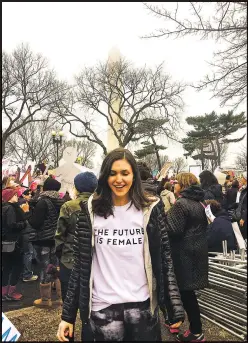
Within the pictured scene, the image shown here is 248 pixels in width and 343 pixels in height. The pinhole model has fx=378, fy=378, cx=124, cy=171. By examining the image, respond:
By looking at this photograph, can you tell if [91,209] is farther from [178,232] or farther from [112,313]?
[178,232]

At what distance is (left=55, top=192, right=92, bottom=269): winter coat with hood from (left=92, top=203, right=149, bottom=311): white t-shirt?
1662 mm

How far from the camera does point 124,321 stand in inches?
81.9

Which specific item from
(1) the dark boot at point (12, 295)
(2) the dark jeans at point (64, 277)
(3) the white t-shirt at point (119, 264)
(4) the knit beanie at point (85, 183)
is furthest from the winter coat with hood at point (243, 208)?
(1) the dark boot at point (12, 295)

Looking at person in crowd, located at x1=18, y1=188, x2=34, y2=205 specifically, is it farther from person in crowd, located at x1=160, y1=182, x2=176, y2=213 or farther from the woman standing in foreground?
the woman standing in foreground

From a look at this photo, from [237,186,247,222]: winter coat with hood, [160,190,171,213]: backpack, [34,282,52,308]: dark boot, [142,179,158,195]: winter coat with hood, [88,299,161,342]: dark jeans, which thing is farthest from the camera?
[160,190,171,213]: backpack

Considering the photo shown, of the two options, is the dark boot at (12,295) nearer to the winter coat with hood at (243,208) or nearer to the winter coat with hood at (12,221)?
the winter coat with hood at (12,221)

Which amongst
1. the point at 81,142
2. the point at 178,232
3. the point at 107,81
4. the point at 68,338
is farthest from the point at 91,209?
the point at 81,142

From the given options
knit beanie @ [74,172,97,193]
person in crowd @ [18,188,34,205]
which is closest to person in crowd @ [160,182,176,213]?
person in crowd @ [18,188,34,205]

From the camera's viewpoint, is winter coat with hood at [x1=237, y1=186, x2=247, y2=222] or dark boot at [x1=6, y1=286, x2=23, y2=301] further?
dark boot at [x1=6, y1=286, x2=23, y2=301]

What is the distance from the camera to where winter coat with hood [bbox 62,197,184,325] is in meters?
2.13

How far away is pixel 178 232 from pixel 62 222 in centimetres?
122

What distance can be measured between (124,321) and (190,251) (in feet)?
4.76

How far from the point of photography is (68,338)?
2.25 m

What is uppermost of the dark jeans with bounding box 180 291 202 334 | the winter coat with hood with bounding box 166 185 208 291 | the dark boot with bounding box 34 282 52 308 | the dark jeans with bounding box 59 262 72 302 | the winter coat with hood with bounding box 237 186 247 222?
the winter coat with hood with bounding box 237 186 247 222
